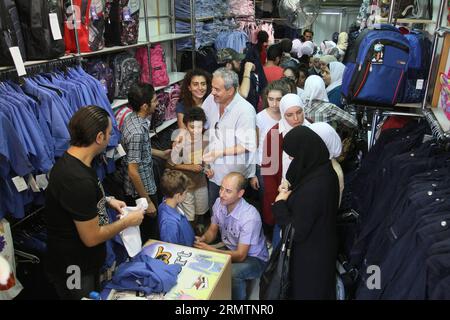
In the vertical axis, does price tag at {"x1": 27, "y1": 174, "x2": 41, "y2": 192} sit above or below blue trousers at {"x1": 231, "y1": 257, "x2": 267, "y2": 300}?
above

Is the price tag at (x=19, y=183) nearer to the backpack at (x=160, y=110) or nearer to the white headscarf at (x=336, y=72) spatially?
the backpack at (x=160, y=110)

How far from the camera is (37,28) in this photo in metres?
2.30

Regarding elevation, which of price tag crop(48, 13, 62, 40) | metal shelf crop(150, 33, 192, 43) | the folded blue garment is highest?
price tag crop(48, 13, 62, 40)

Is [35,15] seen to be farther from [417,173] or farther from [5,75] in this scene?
[417,173]

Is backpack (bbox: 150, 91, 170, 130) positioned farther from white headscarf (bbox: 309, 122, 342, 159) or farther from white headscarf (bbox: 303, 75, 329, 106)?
white headscarf (bbox: 309, 122, 342, 159)

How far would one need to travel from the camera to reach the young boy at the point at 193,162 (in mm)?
3014

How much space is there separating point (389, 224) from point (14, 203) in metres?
1.96

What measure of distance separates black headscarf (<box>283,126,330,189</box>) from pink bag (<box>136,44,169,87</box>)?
2390 mm

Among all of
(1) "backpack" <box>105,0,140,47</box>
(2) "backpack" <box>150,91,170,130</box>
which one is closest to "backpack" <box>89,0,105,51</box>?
(1) "backpack" <box>105,0,140,47</box>

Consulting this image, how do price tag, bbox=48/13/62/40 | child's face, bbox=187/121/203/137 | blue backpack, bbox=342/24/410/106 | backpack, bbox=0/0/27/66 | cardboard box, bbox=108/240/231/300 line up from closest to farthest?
1. cardboard box, bbox=108/240/231/300
2. backpack, bbox=0/0/27/66
3. blue backpack, bbox=342/24/410/106
4. price tag, bbox=48/13/62/40
5. child's face, bbox=187/121/203/137

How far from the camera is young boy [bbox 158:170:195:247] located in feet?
7.85

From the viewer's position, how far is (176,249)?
85.0 inches

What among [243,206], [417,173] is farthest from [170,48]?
[417,173]

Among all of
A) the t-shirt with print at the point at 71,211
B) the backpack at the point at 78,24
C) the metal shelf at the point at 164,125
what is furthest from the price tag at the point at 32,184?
the metal shelf at the point at 164,125
